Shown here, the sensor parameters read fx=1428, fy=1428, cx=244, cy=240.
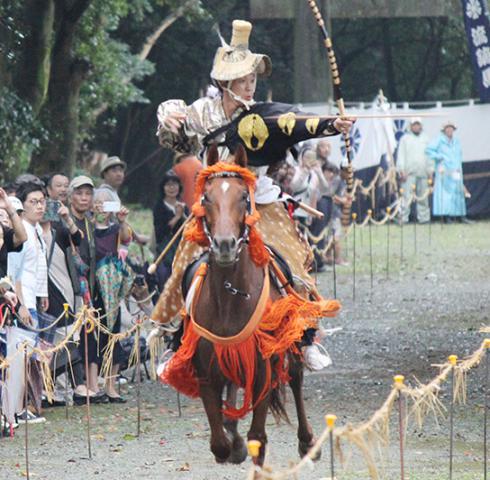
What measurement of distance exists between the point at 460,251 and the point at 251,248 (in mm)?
16003

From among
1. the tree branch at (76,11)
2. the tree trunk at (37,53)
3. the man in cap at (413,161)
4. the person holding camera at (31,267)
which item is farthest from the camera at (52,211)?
the man in cap at (413,161)

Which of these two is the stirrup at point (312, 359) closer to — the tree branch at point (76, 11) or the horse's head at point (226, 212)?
the horse's head at point (226, 212)

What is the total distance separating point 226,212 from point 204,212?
0.23 meters

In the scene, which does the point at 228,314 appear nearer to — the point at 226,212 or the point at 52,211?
the point at 226,212

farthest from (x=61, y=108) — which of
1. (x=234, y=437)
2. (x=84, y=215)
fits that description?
(x=234, y=437)

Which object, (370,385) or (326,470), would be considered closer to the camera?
(326,470)

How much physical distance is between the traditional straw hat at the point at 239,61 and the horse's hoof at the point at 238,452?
2.34 metres

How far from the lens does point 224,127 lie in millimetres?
9281

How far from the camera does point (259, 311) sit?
8469mm

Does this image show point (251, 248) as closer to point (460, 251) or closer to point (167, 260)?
point (167, 260)

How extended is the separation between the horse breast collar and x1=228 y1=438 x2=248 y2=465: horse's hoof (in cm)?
93

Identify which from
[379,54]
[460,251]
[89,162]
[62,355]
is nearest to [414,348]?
[62,355]

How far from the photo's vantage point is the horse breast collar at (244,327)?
8.41m

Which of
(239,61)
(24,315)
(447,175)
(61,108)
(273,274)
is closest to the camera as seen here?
(273,274)
